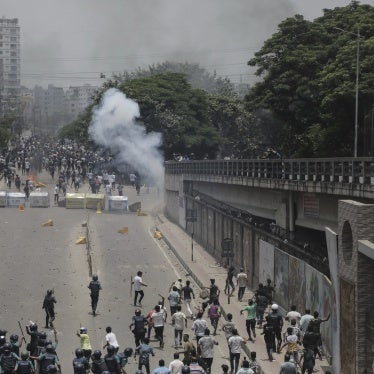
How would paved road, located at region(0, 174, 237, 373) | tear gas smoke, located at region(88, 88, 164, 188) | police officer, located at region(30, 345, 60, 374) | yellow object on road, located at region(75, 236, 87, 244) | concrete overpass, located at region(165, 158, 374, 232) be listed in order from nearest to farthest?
police officer, located at region(30, 345, 60, 374), paved road, located at region(0, 174, 237, 373), concrete overpass, located at region(165, 158, 374, 232), yellow object on road, located at region(75, 236, 87, 244), tear gas smoke, located at region(88, 88, 164, 188)

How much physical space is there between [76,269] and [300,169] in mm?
9332

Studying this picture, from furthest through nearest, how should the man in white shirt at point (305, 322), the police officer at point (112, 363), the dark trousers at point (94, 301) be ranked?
the dark trousers at point (94, 301) < the man in white shirt at point (305, 322) < the police officer at point (112, 363)

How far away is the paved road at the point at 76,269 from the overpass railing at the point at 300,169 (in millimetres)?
4682

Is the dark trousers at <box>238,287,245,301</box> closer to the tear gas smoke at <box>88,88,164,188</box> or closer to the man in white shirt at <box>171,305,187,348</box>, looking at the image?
the man in white shirt at <box>171,305,187,348</box>

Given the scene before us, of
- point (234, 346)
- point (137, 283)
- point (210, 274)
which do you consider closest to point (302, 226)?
point (210, 274)

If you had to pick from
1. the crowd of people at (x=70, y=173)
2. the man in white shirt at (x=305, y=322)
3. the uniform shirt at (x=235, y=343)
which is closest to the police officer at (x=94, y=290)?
the uniform shirt at (x=235, y=343)

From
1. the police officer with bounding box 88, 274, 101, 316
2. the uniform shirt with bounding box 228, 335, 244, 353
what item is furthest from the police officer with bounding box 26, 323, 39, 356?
the police officer with bounding box 88, 274, 101, 316

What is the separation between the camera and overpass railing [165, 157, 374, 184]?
26078 mm

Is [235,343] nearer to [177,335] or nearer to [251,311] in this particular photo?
[251,311]

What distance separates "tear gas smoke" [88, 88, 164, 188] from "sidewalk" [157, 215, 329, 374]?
1973 centimetres

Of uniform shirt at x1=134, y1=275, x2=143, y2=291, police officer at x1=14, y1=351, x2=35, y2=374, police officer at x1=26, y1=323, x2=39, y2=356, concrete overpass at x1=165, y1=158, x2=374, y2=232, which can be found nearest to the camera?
police officer at x1=14, y1=351, x2=35, y2=374

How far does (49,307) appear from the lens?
82.1ft

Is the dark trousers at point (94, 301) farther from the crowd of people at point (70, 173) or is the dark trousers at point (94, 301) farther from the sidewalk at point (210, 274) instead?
the crowd of people at point (70, 173)

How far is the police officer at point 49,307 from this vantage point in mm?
24922
